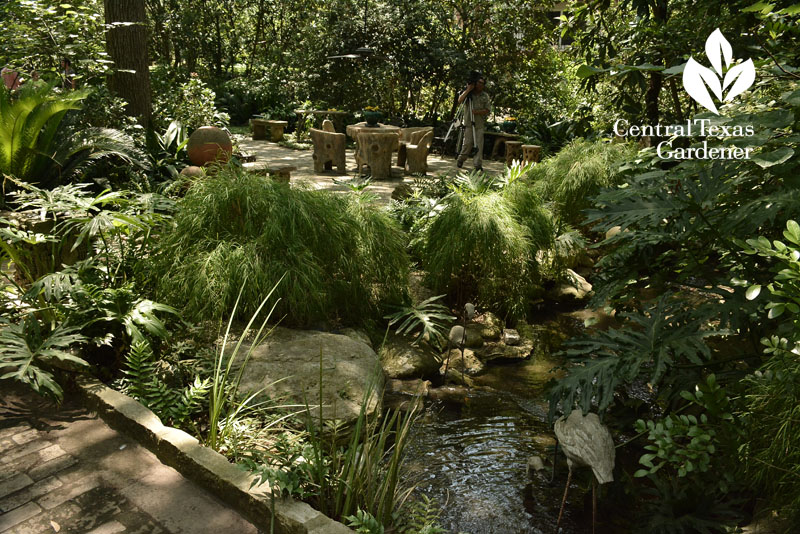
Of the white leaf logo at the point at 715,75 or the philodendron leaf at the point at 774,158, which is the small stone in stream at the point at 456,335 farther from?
the philodendron leaf at the point at 774,158

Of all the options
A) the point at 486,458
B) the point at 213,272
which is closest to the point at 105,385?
the point at 213,272

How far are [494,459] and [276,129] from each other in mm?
11607

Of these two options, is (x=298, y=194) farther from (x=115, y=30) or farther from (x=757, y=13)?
(x=115, y=30)

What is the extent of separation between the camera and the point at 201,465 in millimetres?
2830

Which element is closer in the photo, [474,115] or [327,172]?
[474,115]

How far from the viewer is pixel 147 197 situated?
4496mm

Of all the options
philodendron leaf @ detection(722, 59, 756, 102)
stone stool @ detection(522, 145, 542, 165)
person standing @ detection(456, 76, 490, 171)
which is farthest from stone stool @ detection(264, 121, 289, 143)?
philodendron leaf @ detection(722, 59, 756, 102)

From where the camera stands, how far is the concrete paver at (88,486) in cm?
259

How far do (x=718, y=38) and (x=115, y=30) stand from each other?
712 centimetres

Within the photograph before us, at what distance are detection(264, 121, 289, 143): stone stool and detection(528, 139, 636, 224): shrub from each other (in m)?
8.23

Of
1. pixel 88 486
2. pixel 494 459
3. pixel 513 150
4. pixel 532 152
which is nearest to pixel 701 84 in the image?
pixel 494 459

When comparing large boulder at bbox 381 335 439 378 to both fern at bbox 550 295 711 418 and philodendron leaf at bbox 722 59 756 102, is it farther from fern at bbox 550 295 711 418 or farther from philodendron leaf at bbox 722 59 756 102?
philodendron leaf at bbox 722 59 756 102

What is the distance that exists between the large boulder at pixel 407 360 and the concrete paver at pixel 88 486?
2.08 m

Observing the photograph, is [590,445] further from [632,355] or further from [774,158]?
[774,158]
